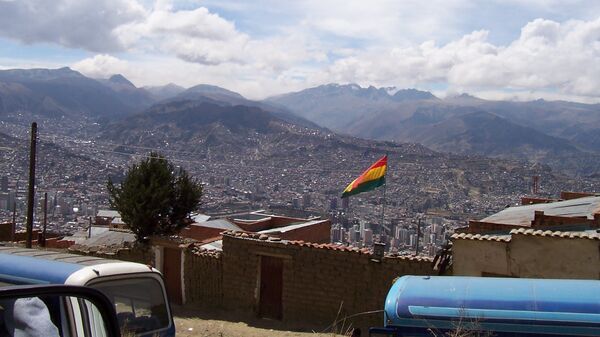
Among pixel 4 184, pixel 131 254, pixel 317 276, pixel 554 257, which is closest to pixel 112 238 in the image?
pixel 131 254

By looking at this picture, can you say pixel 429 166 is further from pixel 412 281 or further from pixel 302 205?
pixel 412 281

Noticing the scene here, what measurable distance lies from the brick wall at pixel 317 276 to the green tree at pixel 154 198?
4659 mm

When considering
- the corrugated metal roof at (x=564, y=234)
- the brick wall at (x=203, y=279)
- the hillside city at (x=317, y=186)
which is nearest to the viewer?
the corrugated metal roof at (x=564, y=234)

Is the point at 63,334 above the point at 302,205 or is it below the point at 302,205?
above

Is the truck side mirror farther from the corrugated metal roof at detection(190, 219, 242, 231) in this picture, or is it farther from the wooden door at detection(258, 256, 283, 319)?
the corrugated metal roof at detection(190, 219, 242, 231)

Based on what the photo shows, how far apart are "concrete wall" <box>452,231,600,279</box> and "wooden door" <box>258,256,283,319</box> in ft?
15.4

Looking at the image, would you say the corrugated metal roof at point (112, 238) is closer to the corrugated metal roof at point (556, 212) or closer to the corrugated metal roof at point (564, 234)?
the corrugated metal roof at point (556, 212)

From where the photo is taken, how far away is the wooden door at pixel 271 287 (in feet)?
54.4

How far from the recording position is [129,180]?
21.5 meters

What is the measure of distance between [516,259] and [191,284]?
30.1ft

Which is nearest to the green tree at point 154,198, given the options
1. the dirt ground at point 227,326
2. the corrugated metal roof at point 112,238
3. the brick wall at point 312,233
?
the dirt ground at point 227,326

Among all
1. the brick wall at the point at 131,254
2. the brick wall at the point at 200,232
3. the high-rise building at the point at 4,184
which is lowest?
the high-rise building at the point at 4,184

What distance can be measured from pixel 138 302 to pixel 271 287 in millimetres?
9354

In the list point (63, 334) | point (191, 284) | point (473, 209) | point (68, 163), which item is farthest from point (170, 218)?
point (68, 163)
